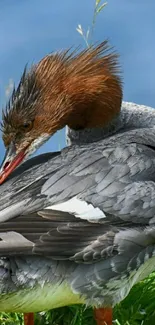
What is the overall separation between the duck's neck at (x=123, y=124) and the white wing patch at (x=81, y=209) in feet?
3.47

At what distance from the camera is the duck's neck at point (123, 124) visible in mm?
5012

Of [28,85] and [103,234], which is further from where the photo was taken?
[28,85]

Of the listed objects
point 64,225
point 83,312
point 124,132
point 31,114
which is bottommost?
point 83,312

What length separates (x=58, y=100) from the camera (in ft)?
15.3

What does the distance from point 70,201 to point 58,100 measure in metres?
0.89

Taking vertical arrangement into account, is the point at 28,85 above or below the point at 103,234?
above

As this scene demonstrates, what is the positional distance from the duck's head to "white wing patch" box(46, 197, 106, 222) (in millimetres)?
635

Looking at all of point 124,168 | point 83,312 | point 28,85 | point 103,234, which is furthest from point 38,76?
point 83,312

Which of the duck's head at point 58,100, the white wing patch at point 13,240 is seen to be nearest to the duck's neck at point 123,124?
the duck's head at point 58,100

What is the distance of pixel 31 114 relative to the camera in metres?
4.52

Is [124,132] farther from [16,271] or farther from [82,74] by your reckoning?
[16,271]

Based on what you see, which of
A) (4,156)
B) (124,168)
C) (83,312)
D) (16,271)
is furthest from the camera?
(83,312)

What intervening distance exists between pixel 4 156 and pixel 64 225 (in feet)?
2.66

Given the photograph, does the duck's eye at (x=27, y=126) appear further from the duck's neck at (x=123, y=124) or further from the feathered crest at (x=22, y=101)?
the duck's neck at (x=123, y=124)
